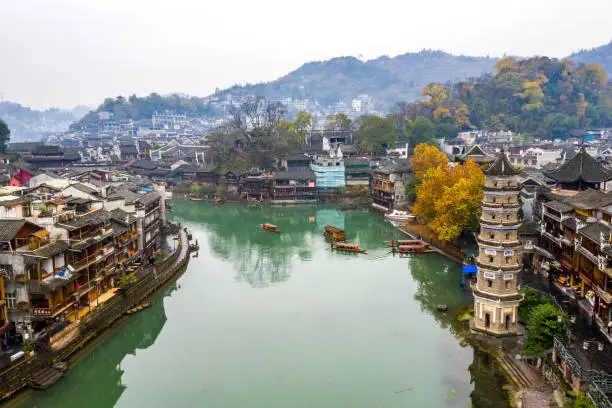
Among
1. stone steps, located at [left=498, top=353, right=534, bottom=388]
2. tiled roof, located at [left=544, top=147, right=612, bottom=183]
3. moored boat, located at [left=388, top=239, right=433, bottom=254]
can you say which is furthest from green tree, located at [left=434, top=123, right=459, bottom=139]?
stone steps, located at [left=498, top=353, right=534, bottom=388]

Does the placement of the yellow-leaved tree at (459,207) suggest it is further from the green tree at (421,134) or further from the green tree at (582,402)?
the green tree at (421,134)

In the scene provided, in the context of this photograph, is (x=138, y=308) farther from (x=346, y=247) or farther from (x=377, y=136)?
(x=377, y=136)

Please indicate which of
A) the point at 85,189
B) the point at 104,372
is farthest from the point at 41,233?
the point at 85,189

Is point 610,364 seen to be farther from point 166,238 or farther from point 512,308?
point 166,238

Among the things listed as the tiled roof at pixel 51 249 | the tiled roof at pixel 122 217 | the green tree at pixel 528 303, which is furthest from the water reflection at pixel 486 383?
the tiled roof at pixel 122 217

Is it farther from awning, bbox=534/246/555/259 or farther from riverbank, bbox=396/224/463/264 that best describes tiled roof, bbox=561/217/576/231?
riverbank, bbox=396/224/463/264

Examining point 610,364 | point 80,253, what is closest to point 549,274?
point 610,364
